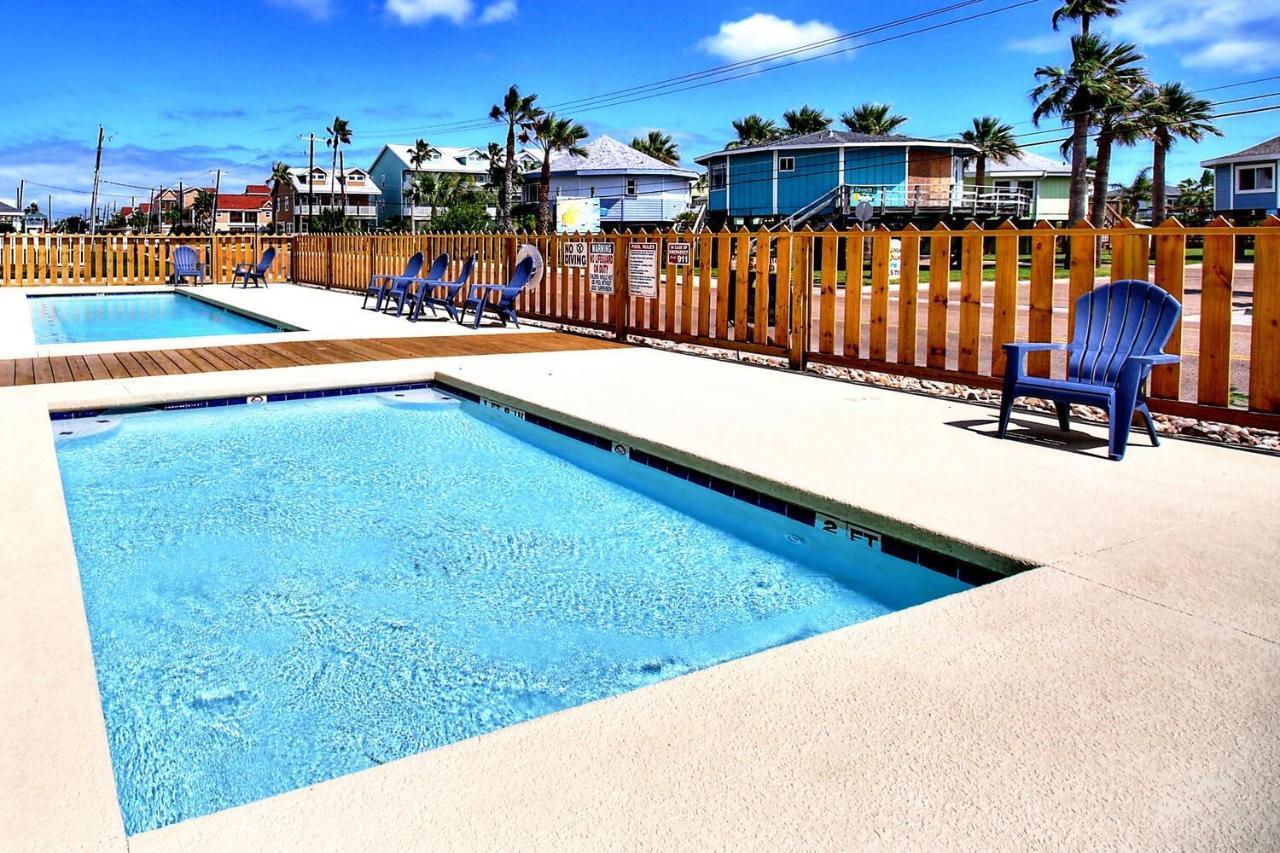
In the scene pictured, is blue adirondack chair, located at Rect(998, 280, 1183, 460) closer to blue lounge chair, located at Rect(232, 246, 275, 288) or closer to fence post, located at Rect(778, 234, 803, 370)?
fence post, located at Rect(778, 234, 803, 370)

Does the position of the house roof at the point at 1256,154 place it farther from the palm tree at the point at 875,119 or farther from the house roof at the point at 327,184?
the house roof at the point at 327,184

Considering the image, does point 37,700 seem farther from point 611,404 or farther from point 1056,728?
point 611,404

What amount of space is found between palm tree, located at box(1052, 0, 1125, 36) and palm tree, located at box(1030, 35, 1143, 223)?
640 millimetres

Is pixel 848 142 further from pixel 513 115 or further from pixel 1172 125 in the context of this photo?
pixel 513 115

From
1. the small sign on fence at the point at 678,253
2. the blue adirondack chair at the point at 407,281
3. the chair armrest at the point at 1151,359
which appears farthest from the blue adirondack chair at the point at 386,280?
the chair armrest at the point at 1151,359

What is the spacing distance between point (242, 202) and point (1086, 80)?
A: 99.7 m

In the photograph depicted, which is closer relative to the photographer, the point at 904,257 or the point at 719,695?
the point at 719,695

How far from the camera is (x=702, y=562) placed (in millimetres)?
4562

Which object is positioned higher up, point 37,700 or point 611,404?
point 611,404

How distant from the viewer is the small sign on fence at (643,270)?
35.8ft

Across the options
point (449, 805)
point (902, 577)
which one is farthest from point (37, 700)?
point (902, 577)

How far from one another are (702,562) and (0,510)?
2919 mm

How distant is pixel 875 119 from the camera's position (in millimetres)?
55312

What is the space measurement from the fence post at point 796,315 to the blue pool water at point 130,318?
731cm
